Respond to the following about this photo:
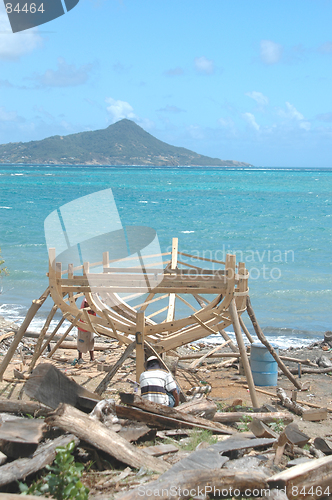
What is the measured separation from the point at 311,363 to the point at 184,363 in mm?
2750

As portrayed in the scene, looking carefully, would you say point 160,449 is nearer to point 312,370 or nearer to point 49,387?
point 49,387

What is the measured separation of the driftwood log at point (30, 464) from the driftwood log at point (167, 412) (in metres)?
0.81

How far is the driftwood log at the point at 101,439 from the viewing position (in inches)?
145

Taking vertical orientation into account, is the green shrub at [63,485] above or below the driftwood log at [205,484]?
above

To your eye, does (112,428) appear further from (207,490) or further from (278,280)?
(278,280)

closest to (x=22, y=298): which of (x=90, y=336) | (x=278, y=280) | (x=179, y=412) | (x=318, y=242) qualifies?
(x=90, y=336)

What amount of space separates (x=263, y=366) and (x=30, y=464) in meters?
5.34

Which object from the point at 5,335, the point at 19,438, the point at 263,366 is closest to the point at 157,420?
the point at 19,438

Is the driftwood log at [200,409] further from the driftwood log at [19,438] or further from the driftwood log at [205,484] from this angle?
the driftwood log at [19,438]

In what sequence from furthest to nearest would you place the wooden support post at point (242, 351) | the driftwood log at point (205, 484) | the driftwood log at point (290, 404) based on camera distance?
the driftwood log at point (290, 404) < the wooden support post at point (242, 351) < the driftwood log at point (205, 484)

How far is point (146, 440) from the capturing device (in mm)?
4332

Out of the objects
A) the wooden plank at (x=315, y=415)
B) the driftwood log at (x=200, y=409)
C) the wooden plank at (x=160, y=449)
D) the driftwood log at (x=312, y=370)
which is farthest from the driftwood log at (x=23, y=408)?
the driftwood log at (x=312, y=370)

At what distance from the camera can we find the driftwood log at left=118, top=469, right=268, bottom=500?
3.18 meters

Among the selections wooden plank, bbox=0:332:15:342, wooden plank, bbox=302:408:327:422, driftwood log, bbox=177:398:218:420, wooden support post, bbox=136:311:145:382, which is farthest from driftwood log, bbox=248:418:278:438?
wooden plank, bbox=0:332:15:342
